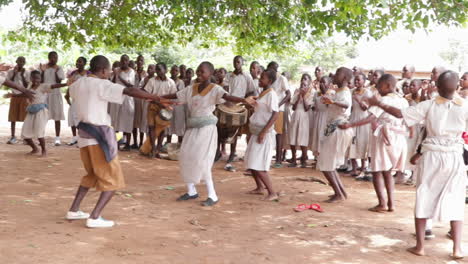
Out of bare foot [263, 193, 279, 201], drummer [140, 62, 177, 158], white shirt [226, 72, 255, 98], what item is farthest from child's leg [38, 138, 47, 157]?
bare foot [263, 193, 279, 201]

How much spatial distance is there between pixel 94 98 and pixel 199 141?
1666 mm

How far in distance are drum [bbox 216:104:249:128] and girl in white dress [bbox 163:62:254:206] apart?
293 centimetres

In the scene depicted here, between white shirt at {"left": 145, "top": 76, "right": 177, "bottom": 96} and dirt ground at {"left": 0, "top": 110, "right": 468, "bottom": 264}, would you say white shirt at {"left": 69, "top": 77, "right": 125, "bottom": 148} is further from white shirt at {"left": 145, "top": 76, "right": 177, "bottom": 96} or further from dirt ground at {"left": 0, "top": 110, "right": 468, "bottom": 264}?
white shirt at {"left": 145, "top": 76, "right": 177, "bottom": 96}

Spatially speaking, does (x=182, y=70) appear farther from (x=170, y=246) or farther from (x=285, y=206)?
(x=170, y=246)

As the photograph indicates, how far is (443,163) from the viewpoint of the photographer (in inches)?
184

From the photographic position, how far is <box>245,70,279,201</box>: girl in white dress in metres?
6.70

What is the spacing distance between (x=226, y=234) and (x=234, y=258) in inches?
29.6

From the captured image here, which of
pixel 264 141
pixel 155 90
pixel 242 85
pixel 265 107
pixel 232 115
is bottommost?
pixel 264 141

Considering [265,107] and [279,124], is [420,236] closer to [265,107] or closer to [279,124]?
[265,107]

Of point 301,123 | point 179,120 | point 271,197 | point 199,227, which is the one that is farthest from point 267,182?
point 179,120

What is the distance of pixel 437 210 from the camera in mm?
4645

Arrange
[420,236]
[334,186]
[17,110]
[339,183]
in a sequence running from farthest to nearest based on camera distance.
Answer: [17,110] → [339,183] → [334,186] → [420,236]

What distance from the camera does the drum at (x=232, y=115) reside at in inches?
369

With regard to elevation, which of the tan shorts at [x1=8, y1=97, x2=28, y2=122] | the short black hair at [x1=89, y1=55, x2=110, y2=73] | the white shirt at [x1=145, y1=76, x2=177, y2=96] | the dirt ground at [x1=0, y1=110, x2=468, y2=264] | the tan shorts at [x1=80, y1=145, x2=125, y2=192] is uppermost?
the short black hair at [x1=89, y1=55, x2=110, y2=73]
